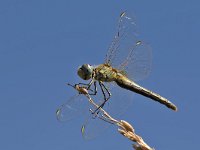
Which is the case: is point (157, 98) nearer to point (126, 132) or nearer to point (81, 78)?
point (81, 78)

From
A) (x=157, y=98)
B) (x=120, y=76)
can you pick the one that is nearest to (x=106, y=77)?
(x=120, y=76)

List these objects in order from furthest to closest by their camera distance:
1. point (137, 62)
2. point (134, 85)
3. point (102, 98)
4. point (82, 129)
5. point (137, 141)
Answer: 1. point (134, 85)
2. point (137, 62)
3. point (102, 98)
4. point (82, 129)
5. point (137, 141)

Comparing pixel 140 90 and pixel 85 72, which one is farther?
pixel 140 90

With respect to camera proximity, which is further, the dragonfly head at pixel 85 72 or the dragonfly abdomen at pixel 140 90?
the dragonfly abdomen at pixel 140 90

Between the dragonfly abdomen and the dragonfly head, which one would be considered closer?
the dragonfly head
